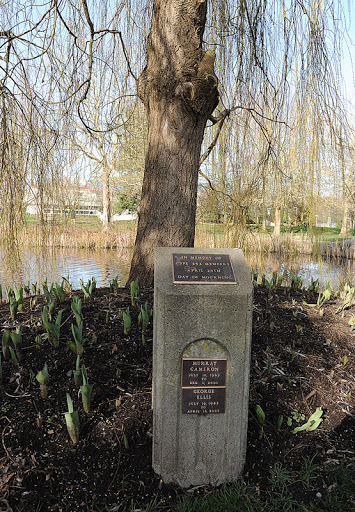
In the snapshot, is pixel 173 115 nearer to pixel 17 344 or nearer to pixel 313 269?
pixel 17 344

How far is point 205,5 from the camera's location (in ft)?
10.0

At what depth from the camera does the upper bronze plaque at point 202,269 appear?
1.80 metres

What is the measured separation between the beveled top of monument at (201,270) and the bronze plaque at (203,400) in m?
0.50

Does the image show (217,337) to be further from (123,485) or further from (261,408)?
(123,485)

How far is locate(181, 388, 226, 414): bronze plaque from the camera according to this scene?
1817mm

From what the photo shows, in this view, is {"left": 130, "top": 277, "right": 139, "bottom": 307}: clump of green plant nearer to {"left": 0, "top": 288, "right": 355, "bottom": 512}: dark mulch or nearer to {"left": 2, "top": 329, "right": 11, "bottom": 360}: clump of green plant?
{"left": 0, "top": 288, "right": 355, "bottom": 512}: dark mulch

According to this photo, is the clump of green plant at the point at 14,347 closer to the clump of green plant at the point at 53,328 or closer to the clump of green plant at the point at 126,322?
the clump of green plant at the point at 53,328

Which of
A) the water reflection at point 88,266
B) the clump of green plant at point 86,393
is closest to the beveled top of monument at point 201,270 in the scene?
the clump of green plant at point 86,393

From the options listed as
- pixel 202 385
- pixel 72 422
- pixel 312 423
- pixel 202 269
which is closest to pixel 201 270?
pixel 202 269

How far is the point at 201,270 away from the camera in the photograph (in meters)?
1.86

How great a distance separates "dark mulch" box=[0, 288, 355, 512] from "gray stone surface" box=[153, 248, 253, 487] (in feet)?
0.44

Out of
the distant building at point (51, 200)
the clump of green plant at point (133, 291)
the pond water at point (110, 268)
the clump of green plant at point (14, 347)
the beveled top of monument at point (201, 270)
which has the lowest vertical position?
the pond water at point (110, 268)

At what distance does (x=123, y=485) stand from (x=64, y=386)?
66 cm

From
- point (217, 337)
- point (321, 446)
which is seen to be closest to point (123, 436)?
point (217, 337)
